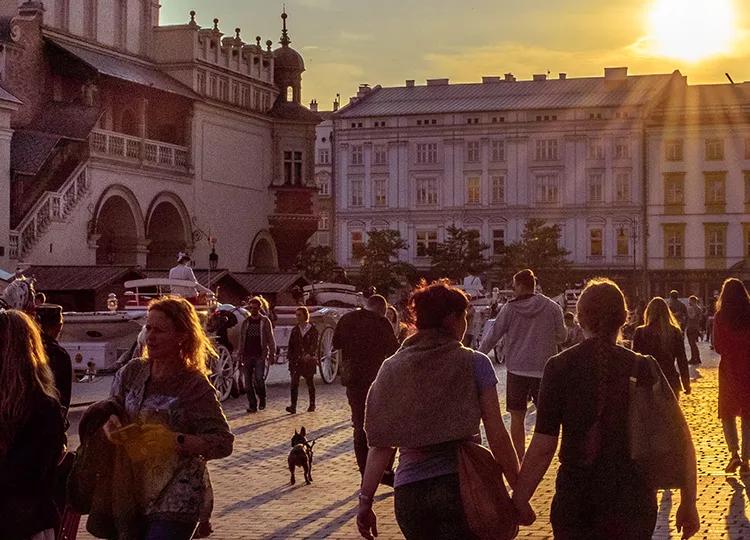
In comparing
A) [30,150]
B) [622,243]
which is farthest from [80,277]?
[622,243]

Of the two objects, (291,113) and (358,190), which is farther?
(358,190)

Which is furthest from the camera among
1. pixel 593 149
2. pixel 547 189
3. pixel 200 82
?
pixel 547 189

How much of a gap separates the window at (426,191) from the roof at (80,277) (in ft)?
196

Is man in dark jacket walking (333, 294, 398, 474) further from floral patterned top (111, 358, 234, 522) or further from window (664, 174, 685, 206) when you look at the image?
window (664, 174, 685, 206)

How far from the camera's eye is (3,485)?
5824 millimetres

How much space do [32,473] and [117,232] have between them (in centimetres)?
4353

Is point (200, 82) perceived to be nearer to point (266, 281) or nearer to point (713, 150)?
point (266, 281)

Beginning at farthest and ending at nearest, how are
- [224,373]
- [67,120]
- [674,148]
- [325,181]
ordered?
[325,181]
[674,148]
[67,120]
[224,373]

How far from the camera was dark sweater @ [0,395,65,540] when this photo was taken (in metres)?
5.82

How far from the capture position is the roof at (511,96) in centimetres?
9162

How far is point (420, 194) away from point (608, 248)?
1164 centimetres

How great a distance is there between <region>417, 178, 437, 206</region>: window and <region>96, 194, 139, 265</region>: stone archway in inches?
1823

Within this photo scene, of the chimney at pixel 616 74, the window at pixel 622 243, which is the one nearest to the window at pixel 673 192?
the window at pixel 622 243

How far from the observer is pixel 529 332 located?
13695mm
